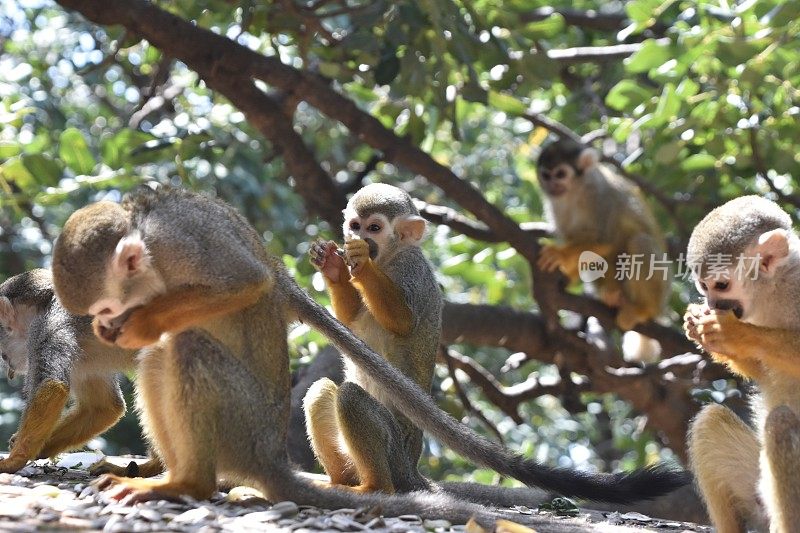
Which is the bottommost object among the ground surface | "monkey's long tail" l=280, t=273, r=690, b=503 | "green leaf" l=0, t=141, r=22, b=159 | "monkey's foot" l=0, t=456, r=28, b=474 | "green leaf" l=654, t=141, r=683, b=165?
the ground surface

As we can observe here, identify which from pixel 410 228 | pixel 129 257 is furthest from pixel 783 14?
pixel 129 257

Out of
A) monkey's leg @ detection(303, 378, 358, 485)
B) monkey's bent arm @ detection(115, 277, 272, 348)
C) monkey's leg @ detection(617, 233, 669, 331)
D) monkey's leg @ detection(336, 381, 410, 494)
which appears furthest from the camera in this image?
monkey's leg @ detection(617, 233, 669, 331)

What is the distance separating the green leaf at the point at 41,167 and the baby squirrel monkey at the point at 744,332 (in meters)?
3.75

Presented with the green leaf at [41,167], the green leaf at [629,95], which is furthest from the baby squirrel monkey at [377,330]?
the green leaf at [629,95]

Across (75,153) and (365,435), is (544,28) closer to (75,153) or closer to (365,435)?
(75,153)

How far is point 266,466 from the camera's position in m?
4.24

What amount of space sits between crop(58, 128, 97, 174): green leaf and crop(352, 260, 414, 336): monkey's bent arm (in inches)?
84.1

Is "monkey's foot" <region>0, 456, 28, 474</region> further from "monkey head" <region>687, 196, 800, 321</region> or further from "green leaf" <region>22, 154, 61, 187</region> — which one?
"monkey head" <region>687, 196, 800, 321</region>

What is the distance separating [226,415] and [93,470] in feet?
3.93

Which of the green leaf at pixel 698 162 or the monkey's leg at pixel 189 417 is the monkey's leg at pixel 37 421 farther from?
the green leaf at pixel 698 162

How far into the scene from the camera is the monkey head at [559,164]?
30.6 ft

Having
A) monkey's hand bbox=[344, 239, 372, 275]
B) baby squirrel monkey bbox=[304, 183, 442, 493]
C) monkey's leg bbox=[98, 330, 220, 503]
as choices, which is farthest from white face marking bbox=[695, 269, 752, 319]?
monkey's leg bbox=[98, 330, 220, 503]

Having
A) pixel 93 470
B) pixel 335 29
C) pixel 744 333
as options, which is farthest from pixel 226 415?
pixel 335 29

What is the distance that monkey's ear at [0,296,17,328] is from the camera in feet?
17.5
